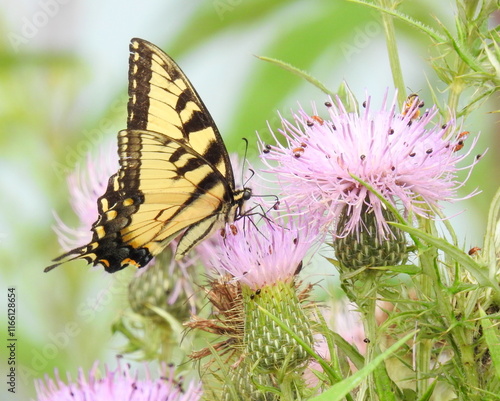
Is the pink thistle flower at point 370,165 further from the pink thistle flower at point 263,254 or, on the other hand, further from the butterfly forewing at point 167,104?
the butterfly forewing at point 167,104

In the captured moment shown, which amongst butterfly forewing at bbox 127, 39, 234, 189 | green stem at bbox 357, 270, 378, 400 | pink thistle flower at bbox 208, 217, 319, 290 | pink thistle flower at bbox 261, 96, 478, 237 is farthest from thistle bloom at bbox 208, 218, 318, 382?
butterfly forewing at bbox 127, 39, 234, 189

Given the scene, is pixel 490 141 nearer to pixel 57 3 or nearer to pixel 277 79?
pixel 277 79

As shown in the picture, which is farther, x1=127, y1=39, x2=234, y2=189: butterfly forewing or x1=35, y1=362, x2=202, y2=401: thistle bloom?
x1=127, y1=39, x2=234, y2=189: butterfly forewing

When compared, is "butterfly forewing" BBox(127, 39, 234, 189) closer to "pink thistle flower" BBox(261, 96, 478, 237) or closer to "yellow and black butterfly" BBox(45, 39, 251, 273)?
"yellow and black butterfly" BBox(45, 39, 251, 273)

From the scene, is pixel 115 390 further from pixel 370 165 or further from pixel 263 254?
pixel 370 165


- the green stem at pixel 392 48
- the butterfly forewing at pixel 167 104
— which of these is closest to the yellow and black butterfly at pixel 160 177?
the butterfly forewing at pixel 167 104

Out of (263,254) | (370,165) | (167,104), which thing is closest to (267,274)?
(263,254)
